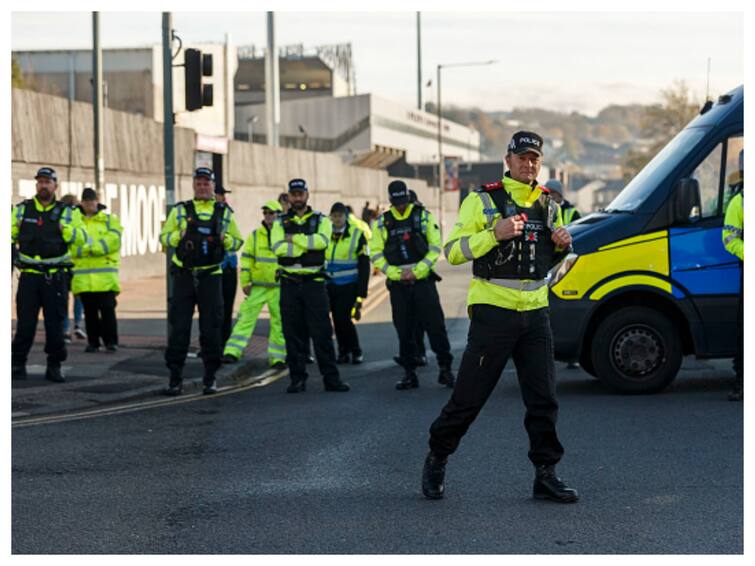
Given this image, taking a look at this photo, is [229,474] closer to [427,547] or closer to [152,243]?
[427,547]

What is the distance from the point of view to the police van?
1159 cm

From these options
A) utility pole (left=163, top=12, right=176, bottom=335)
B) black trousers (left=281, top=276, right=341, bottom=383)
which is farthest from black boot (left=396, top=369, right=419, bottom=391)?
utility pole (left=163, top=12, right=176, bottom=335)

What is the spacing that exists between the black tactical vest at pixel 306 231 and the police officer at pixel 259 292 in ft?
7.27

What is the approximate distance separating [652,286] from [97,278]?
22.4 ft

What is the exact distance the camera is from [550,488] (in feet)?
23.8

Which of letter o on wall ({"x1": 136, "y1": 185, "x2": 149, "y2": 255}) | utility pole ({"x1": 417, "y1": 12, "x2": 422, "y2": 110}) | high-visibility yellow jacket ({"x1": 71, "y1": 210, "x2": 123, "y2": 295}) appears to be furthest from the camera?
utility pole ({"x1": 417, "y1": 12, "x2": 422, "y2": 110})

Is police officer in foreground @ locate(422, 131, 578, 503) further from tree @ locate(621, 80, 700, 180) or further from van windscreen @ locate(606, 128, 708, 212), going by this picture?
tree @ locate(621, 80, 700, 180)

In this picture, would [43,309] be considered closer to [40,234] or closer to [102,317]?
[40,234]

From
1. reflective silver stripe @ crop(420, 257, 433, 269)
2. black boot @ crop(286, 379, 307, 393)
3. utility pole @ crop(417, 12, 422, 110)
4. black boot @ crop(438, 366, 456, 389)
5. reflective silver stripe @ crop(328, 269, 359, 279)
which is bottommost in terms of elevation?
black boot @ crop(286, 379, 307, 393)

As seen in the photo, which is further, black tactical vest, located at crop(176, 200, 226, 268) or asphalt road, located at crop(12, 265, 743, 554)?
black tactical vest, located at crop(176, 200, 226, 268)

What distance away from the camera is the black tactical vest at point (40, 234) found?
12.6m

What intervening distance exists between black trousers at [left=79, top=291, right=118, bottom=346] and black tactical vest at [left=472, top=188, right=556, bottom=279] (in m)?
9.08

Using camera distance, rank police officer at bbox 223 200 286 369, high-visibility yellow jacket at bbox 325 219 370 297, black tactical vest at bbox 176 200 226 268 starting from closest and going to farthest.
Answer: black tactical vest at bbox 176 200 226 268
police officer at bbox 223 200 286 369
high-visibility yellow jacket at bbox 325 219 370 297
